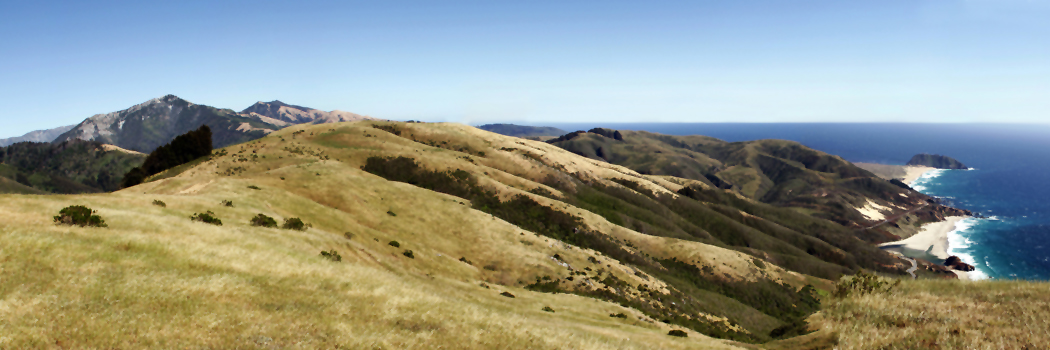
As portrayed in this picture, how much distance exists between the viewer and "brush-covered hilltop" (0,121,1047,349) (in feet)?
45.2

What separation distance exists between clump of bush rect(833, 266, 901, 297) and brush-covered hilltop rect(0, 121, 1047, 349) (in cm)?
30

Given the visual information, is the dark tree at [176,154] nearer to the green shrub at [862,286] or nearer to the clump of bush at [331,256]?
the clump of bush at [331,256]

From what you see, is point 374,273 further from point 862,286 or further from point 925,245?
point 925,245

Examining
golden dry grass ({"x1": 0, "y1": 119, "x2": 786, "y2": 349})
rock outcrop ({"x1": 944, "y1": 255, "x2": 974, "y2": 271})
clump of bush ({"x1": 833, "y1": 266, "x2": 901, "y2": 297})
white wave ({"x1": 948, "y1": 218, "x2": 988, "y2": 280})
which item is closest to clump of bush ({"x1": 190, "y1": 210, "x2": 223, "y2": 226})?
golden dry grass ({"x1": 0, "y1": 119, "x2": 786, "y2": 349})

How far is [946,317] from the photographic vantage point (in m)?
12.7

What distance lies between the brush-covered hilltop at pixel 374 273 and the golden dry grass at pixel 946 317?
0.16 metres

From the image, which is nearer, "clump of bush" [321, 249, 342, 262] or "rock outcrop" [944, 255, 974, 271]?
"clump of bush" [321, 249, 342, 262]

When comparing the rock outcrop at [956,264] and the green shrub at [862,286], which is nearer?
the green shrub at [862,286]

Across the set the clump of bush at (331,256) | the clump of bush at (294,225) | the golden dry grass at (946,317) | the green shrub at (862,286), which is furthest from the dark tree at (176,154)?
the golden dry grass at (946,317)

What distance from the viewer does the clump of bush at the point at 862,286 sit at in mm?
15859

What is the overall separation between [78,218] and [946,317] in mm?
37681

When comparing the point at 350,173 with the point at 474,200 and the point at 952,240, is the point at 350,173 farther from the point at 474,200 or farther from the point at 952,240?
the point at 952,240

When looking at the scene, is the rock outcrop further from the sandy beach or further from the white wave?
the sandy beach

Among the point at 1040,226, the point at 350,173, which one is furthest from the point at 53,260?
the point at 1040,226
